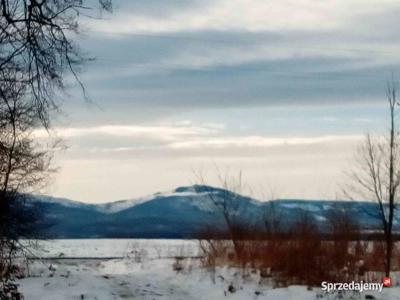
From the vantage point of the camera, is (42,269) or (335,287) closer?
(335,287)

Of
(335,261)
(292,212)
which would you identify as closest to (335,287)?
(335,261)

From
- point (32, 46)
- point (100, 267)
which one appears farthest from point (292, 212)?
point (32, 46)

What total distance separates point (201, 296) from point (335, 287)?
12.9 feet

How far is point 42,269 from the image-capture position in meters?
23.4

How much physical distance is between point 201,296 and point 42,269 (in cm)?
517

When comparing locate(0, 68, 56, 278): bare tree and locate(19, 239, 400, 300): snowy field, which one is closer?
locate(0, 68, 56, 278): bare tree

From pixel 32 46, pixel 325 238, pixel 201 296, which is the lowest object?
pixel 201 296

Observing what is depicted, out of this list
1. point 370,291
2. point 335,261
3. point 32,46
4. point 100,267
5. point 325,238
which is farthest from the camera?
point 100,267

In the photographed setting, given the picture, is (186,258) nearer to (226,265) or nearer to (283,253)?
(226,265)

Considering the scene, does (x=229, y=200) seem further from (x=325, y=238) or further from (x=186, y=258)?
(x=325, y=238)

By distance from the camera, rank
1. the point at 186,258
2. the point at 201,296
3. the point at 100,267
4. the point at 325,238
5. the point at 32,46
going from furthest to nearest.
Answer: the point at 100,267, the point at 186,258, the point at 325,238, the point at 201,296, the point at 32,46

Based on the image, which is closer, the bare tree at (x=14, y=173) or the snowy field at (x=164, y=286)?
the bare tree at (x=14, y=173)

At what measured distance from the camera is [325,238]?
27297 mm

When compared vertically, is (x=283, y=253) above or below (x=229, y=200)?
below
